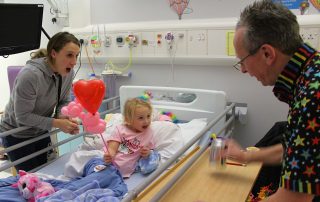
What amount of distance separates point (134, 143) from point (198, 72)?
118 cm

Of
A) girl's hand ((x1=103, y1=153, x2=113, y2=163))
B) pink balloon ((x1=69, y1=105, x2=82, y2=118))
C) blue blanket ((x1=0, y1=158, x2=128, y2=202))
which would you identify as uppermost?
pink balloon ((x1=69, y1=105, x2=82, y2=118))

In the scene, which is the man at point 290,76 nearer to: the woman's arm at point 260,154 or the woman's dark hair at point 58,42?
the woman's arm at point 260,154

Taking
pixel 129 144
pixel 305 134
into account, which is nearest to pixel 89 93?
pixel 129 144

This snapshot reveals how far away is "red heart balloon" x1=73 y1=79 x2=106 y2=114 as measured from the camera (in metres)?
1.92

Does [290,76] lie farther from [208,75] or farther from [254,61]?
[208,75]

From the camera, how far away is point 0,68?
185 inches

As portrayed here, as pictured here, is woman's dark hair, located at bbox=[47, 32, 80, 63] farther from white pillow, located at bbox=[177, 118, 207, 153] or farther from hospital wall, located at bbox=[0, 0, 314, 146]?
hospital wall, located at bbox=[0, 0, 314, 146]

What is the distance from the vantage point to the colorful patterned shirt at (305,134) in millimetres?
941

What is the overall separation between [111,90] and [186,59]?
3.23ft

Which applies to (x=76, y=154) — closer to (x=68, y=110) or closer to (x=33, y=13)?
(x=68, y=110)

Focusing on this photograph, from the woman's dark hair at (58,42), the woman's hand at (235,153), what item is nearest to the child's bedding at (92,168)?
the woman's hand at (235,153)

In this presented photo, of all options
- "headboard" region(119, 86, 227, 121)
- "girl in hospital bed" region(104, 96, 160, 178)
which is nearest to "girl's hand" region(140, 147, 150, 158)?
"girl in hospital bed" region(104, 96, 160, 178)

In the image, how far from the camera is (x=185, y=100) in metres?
3.26

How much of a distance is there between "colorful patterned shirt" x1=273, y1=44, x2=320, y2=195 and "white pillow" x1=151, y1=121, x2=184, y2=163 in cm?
150
